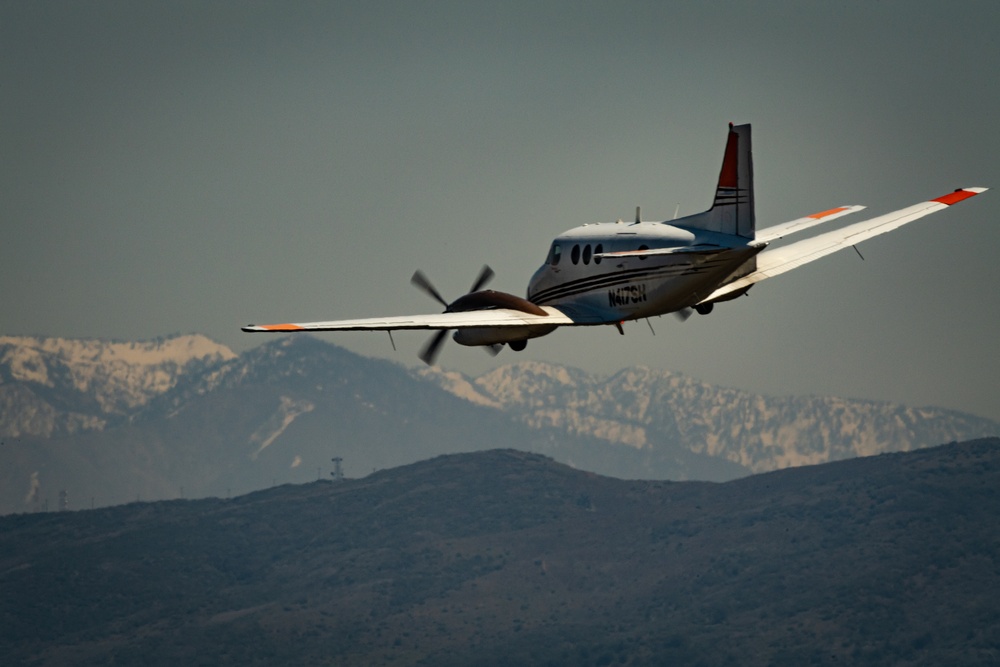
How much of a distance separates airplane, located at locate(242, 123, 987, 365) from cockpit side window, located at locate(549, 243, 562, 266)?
4cm

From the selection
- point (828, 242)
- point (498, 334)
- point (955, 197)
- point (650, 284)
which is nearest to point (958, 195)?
point (955, 197)

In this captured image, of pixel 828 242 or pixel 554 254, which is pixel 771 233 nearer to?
pixel 828 242

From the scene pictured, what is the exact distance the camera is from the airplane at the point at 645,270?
62.3 metres

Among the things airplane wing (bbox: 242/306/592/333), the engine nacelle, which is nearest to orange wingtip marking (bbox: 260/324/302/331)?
airplane wing (bbox: 242/306/592/333)

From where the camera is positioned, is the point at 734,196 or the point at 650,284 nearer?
the point at 650,284

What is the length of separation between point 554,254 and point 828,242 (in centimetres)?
1226

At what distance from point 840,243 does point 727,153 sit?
7.05 metres

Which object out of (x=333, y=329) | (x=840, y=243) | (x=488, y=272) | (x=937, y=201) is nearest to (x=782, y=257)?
(x=840, y=243)

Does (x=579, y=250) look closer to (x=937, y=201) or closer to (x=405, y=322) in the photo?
(x=405, y=322)

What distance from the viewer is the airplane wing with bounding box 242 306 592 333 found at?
5669 centimetres

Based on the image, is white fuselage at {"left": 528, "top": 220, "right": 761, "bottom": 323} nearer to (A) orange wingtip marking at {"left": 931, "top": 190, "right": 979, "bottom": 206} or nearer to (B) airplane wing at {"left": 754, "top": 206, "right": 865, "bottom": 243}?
(B) airplane wing at {"left": 754, "top": 206, "right": 865, "bottom": 243}

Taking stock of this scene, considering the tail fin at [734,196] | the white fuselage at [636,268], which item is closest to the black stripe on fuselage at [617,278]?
the white fuselage at [636,268]

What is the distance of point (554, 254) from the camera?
6688 cm

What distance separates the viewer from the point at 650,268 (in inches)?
2494
